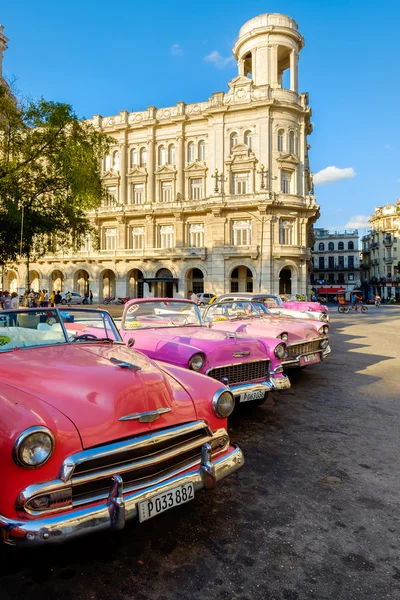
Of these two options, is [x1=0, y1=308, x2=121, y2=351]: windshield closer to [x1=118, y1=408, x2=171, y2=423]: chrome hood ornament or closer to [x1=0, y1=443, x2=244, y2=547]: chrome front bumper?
[x1=118, y1=408, x2=171, y2=423]: chrome hood ornament

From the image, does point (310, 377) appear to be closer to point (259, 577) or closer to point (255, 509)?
point (255, 509)

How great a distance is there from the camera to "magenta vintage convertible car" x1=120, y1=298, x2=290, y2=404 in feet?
15.6

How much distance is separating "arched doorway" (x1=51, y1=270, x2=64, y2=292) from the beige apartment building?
11.5 feet

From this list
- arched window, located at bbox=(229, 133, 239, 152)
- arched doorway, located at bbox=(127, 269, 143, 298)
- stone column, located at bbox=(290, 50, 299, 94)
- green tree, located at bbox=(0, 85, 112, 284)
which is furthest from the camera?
arched doorway, located at bbox=(127, 269, 143, 298)

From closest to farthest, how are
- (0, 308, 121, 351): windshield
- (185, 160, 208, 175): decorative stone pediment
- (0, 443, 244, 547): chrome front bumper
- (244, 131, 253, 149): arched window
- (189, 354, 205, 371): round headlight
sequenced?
(0, 443, 244, 547): chrome front bumper
(0, 308, 121, 351): windshield
(189, 354, 205, 371): round headlight
(244, 131, 253, 149): arched window
(185, 160, 208, 175): decorative stone pediment

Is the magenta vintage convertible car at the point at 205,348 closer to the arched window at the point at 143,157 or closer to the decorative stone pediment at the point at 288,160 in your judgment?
the decorative stone pediment at the point at 288,160

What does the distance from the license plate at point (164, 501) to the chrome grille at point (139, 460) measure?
0.38ft

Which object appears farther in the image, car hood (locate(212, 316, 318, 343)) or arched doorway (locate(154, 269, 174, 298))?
arched doorway (locate(154, 269, 174, 298))

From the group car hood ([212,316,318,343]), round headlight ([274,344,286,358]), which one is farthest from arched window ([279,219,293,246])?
round headlight ([274,344,286,358])

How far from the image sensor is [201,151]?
1575 inches

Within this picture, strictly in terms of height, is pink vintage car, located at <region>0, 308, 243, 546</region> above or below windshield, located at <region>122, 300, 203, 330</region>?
below

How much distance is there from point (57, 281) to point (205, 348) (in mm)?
45611

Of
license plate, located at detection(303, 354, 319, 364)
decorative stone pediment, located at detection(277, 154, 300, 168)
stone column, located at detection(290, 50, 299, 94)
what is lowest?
license plate, located at detection(303, 354, 319, 364)

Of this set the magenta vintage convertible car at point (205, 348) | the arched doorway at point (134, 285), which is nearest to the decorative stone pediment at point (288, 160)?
the arched doorway at point (134, 285)
